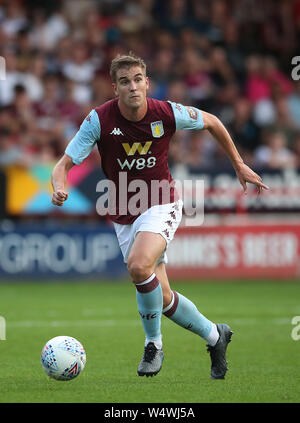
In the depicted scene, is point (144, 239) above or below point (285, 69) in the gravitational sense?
below

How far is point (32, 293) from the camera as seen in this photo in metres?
12.4

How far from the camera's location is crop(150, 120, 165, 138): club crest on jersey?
649 cm

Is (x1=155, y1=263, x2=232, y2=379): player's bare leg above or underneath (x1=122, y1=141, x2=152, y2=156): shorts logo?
underneath

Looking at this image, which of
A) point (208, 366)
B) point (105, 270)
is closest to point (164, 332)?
point (208, 366)

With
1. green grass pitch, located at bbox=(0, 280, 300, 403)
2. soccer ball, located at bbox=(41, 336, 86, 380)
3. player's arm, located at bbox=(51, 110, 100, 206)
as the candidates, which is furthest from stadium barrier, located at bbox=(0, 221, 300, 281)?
soccer ball, located at bbox=(41, 336, 86, 380)

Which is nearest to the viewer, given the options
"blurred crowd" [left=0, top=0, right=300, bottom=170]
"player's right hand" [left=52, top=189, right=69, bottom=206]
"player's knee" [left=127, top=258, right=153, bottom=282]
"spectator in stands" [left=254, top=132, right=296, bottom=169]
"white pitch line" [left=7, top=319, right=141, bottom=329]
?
"player's right hand" [left=52, top=189, right=69, bottom=206]

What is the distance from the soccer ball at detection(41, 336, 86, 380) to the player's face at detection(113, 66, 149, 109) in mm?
1786

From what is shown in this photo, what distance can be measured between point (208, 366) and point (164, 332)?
2.18 m

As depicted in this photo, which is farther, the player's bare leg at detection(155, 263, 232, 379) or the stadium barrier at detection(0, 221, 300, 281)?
the stadium barrier at detection(0, 221, 300, 281)

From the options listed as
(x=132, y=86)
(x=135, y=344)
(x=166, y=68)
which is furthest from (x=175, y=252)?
(x=132, y=86)

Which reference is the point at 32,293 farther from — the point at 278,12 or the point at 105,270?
the point at 278,12

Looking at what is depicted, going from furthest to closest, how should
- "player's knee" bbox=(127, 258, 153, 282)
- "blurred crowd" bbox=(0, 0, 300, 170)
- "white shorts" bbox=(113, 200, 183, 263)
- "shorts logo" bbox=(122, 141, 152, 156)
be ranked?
"blurred crowd" bbox=(0, 0, 300, 170) → "shorts logo" bbox=(122, 141, 152, 156) → "white shorts" bbox=(113, 200, 183, 263) → "player's knee" bbox=(127, 258, 153, 282)

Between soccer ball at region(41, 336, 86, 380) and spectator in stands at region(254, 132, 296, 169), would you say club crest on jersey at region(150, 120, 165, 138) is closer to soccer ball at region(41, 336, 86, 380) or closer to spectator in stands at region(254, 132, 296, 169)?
soccer ball at region(41, 336, 86, 380)

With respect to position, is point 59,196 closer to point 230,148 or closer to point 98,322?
point 230,148
